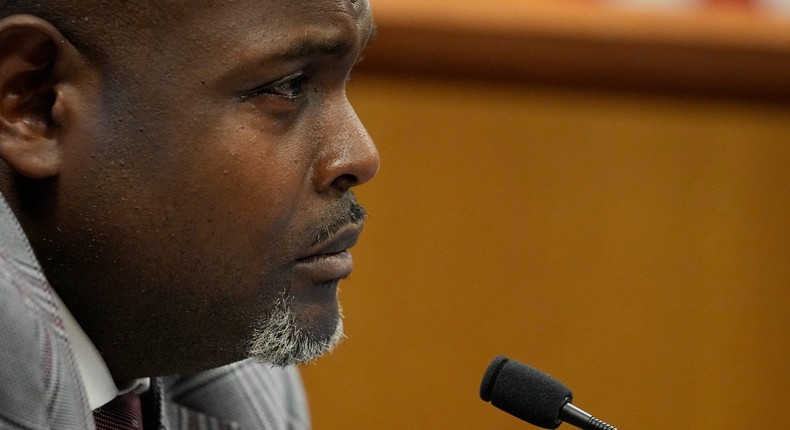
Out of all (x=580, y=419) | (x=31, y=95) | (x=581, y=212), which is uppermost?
(x=581, y=212)

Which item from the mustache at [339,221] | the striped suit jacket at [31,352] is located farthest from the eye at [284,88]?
the striped suit jacket at [31,352]

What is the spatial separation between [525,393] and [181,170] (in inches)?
15.0

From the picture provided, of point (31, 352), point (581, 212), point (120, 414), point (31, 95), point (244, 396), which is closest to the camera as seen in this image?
point (31, 352)

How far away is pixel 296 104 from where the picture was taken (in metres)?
1.16

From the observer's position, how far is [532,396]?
1.15 metres

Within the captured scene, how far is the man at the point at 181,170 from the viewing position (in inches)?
42.9

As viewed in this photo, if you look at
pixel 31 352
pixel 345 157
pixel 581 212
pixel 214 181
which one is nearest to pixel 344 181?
pixel 345 157

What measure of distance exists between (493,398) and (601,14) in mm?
1398

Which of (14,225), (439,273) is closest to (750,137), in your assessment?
(439,273)

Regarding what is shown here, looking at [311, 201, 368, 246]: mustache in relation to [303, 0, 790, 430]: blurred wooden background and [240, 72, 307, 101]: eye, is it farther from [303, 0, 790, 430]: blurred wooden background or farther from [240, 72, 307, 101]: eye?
[303, 0, 790, 430]: blurred wooden background

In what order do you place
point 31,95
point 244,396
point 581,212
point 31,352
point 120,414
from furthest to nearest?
point 581,212
point 244,396
point 120,414
point 31,95
point 31,352

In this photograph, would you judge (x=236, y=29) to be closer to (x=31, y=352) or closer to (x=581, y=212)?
(x=31, y=352)

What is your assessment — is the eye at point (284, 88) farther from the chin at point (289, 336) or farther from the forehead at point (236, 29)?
the chin at point (289, 336)

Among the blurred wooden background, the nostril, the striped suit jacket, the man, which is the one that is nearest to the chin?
the man
